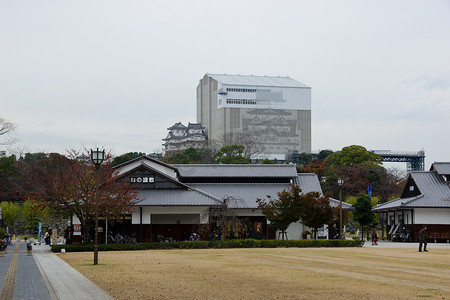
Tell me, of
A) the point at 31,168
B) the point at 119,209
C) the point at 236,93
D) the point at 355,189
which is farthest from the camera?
the point at 236,93

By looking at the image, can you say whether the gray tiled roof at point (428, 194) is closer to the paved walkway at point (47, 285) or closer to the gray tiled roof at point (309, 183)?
the gray tiled roof at point (309, 183)

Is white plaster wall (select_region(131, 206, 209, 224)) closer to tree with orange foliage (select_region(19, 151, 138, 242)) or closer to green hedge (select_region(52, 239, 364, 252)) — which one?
tree with orange foliage (select_region(19, 151, 138, 242))

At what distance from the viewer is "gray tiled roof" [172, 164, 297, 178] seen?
5691 cm

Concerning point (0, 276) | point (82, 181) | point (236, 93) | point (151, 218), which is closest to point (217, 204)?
point (151, 218)

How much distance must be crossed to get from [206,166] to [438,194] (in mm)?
20070

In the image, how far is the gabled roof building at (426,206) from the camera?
5397 cm

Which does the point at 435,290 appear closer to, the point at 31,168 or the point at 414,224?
the point at 414,224

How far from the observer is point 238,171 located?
5762 centimetres

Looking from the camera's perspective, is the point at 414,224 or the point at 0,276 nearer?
the point at 0,276

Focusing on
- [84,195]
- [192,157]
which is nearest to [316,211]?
[84,195]

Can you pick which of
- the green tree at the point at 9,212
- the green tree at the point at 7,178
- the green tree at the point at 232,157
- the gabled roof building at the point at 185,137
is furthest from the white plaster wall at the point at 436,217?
the gabled roof building at the point at 185,137

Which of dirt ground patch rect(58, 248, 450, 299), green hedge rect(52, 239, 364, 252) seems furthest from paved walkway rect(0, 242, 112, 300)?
green hedge rect(52, 239, 364, 252)

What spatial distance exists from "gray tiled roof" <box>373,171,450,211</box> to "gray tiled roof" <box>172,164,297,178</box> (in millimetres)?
9452

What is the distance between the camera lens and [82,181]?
42.2 m
